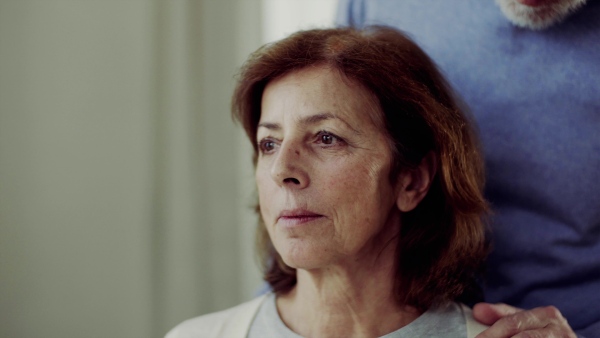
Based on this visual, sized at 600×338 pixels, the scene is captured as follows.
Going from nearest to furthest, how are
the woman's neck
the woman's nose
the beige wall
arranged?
the woman's nose, the woman's neck, the beige wall

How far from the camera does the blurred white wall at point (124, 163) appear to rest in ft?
5.65

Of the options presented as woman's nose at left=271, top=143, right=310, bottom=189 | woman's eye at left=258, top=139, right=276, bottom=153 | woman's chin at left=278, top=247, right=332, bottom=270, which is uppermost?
woman's eye at left=258, top=139, right=276, bottom=153

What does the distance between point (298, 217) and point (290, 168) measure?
0.11 meters

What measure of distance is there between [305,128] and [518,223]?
2.22 ft

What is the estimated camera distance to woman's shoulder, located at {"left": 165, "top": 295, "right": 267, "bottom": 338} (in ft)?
4.86

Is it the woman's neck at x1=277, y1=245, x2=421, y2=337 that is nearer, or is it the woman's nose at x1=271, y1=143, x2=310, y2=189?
the woman's nose at x1=271, y1=143, x2=310, y2=189

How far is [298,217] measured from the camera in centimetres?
131

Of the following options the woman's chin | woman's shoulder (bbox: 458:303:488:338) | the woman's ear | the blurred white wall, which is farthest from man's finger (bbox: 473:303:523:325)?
the blurred white wall

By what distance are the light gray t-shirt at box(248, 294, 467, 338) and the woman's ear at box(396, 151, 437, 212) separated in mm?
254

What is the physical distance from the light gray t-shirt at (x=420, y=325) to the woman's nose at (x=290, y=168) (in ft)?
1.18

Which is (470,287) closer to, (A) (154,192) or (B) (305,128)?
(B) (305,128)

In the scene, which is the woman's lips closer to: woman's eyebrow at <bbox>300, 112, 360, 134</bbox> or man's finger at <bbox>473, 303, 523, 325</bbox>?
woman's eyebrow at <bbox>300, 112, 360, 134</bbox>

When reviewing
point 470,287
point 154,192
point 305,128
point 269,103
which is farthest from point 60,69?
point 470,287

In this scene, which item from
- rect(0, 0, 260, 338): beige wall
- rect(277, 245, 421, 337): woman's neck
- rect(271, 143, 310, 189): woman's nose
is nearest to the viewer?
rect(271, 143, 310, 189): woman's nose
